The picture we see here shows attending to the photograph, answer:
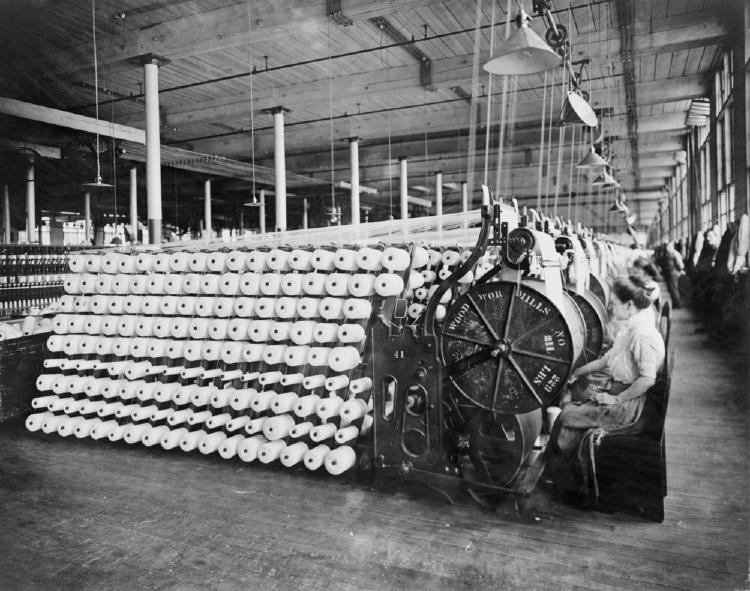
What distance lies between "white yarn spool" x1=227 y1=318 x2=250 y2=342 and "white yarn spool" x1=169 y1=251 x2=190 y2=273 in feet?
2.42

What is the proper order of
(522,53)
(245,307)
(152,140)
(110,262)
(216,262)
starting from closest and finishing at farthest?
(522,53) → (245,307) → (216,262) → (110,262) → (152,140)

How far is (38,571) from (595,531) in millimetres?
2871

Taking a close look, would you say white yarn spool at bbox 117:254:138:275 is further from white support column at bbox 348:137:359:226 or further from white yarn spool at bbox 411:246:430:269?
white support column at bbox 348:137:359:226

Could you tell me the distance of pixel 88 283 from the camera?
513 cm

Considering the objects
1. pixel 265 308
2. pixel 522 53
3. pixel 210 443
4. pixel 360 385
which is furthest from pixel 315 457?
pixel 522 53

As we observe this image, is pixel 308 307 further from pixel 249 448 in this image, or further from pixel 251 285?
pixel 249 448

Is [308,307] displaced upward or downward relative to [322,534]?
upward

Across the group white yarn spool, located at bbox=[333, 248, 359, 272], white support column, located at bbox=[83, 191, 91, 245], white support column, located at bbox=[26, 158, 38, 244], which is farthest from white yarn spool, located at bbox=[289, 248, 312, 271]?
white support column, located at bbox=[83, 191, 91, 245]

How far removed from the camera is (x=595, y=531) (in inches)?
124

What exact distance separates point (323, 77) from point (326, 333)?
7.52 metres

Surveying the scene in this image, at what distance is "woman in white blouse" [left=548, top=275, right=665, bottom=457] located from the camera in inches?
138

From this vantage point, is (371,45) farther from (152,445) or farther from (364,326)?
(152,445)

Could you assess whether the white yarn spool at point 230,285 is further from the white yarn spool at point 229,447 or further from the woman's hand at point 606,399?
the woman's hand at point 606,399

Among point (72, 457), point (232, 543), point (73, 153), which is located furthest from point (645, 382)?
point (73, 153)
